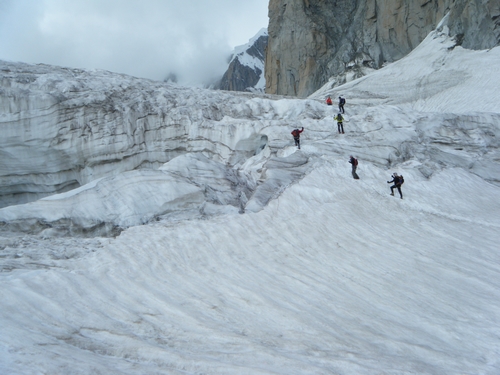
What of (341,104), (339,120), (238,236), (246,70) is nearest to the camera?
(238,236)

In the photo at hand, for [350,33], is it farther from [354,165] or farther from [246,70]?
[246,70]

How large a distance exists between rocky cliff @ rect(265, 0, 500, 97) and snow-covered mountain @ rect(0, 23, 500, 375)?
15.2 meters

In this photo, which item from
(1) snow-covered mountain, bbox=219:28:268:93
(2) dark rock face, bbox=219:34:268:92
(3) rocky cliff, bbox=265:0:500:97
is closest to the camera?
(3) rocky cliff, bbox=265:0:500:97

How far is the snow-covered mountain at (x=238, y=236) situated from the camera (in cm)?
614

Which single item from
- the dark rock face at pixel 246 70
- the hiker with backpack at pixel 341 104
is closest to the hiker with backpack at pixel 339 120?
the hiker with backpack at pixel 341 104

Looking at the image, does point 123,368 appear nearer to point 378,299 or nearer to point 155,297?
point 155,297

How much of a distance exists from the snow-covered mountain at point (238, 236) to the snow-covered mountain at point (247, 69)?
7784cm

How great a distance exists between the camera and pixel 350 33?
53969 millimetres

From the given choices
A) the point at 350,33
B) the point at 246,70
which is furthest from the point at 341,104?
the point at 246,70

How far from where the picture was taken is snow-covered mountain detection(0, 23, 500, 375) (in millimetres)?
6145

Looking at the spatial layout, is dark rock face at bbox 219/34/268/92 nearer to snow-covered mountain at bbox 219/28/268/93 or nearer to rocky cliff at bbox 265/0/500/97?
snow-covered mountain at bbox 219/28/268/93

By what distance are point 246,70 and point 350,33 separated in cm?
4890

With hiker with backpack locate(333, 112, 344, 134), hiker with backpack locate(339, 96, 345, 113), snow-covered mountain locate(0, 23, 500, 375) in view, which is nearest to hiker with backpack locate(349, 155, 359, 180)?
snow-covered mountain locate(0, 23, 500, 375)

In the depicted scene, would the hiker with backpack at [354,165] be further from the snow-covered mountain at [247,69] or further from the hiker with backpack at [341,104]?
the snow-covered mountain at [247,69]
